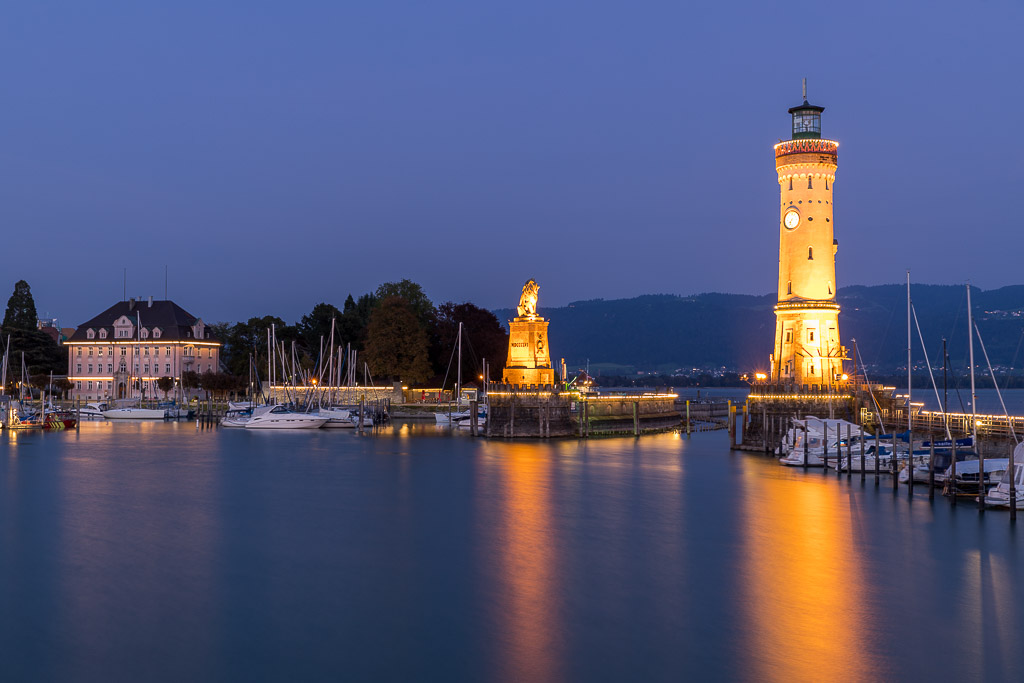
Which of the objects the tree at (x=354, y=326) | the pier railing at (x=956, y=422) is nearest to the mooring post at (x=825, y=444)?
the pier railing at (x=956, y=422)

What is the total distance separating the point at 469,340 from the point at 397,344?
9637 mm

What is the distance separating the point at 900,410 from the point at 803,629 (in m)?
42.7

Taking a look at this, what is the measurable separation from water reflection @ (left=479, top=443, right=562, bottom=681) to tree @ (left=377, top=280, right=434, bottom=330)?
62311 mm

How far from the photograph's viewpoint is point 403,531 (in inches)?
1510

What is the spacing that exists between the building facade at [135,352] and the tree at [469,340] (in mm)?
34082

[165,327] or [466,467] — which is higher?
[165,327]

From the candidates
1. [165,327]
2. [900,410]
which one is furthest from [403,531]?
[165,327]

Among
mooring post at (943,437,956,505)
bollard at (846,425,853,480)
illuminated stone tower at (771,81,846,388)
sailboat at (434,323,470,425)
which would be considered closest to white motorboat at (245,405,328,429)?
sailboat at (434,323,470,425)

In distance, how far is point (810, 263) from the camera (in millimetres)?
64875

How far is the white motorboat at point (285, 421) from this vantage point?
93.6 m

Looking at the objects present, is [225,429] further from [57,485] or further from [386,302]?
[57,485]

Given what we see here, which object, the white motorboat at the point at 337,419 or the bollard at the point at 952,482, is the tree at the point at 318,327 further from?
the bollard at the point at 952,482

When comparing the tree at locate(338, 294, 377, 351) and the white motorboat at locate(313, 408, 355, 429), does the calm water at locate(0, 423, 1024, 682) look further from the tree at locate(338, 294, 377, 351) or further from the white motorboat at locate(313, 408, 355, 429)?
the tree at locate(338, 294, 377, 351)

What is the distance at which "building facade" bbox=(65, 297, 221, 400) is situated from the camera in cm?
13138
